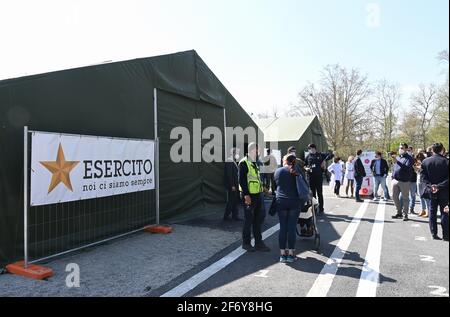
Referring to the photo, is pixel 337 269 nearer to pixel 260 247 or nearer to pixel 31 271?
pixel 260 247

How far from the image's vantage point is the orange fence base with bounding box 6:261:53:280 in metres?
4.58

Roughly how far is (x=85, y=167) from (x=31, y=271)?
1.80m

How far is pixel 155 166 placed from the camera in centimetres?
764

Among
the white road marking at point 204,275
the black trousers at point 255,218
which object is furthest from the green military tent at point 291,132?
the white road marking at point 204,275

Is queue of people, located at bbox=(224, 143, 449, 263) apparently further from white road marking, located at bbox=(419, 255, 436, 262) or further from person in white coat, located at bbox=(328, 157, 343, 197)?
person in white coat, located at bbox=(328, 157, 343, 197)

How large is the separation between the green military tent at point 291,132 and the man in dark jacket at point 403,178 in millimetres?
11038

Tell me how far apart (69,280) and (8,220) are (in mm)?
1359

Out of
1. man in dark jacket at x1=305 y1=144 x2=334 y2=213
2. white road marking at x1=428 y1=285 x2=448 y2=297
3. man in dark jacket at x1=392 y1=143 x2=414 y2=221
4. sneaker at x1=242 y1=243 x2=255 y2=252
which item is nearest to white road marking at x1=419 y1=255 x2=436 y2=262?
white road marking at x1=428 y1=285 x2=448 y2=297

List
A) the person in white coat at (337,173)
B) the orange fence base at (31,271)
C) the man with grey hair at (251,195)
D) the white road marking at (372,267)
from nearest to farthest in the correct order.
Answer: the white road marking at (372,267)
the orange fence base at (31,271)
the man with grey hair at (251,195)
the person in white coat at (337,173)

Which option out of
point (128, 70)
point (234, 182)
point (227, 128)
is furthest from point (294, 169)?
point (227, 128)

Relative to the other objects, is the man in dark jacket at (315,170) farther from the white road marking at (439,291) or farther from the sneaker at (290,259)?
the white road marking at (439,291)

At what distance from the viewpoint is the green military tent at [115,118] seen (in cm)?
504
